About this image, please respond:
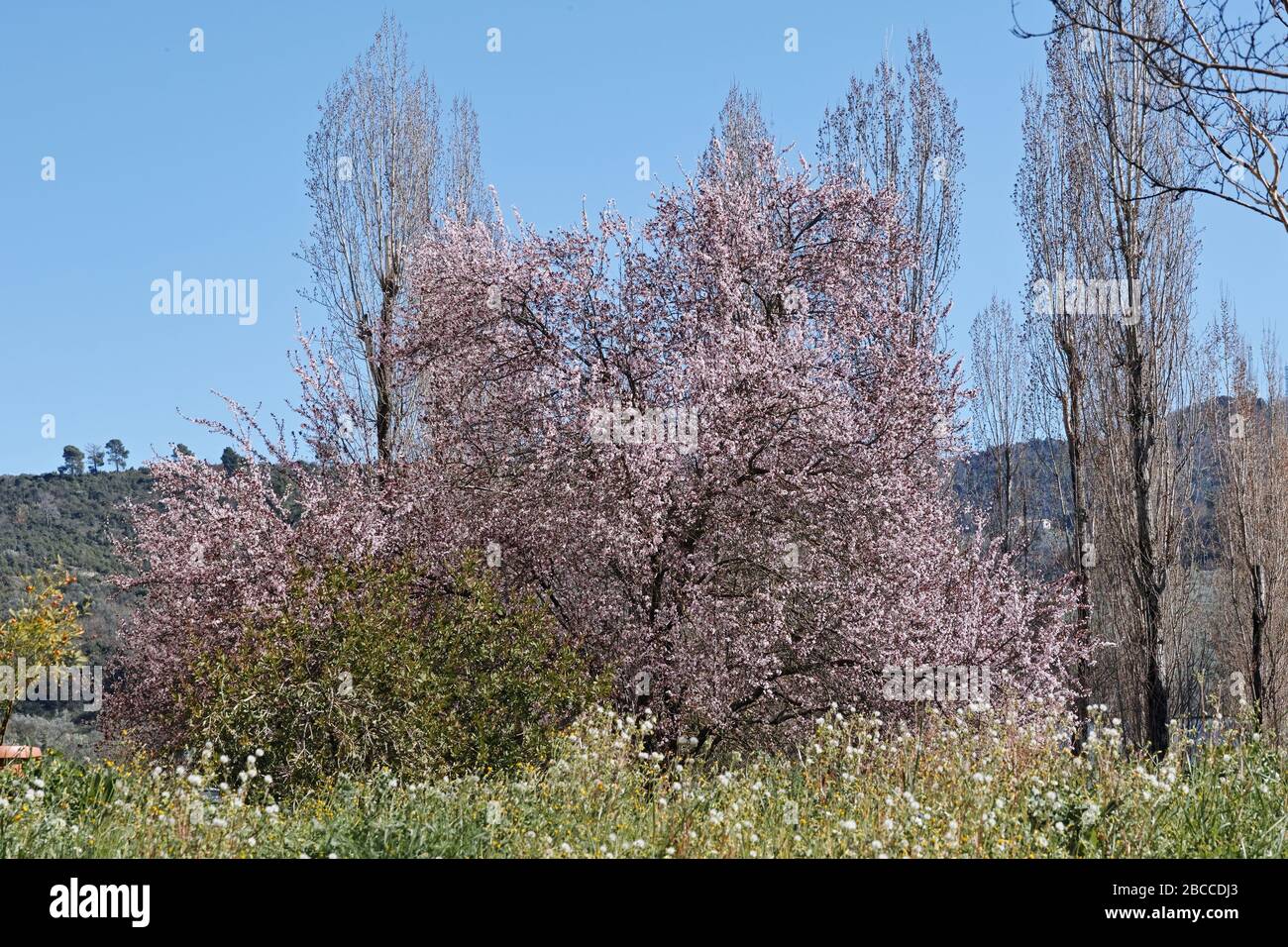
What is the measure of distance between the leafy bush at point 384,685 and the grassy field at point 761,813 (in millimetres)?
1148

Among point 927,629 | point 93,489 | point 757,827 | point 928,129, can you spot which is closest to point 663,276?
point 927,629

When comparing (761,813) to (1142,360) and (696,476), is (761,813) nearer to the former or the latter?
(696,476)

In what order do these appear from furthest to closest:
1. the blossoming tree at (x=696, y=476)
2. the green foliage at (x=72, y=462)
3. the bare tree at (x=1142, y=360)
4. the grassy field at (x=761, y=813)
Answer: the green foliage at (x=72, y=462) → the bare tree at (x=1142, y=360) → the blossoming tree at (x=696, y=476) → the grassy field at (x=761, y=813)

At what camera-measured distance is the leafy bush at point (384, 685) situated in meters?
7.97

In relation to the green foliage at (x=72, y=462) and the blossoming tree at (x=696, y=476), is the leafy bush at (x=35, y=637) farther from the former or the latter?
the green foliage at (x=72, y=462)

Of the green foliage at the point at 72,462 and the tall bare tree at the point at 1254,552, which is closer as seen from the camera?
the tall bare tree at the point at 1254,552

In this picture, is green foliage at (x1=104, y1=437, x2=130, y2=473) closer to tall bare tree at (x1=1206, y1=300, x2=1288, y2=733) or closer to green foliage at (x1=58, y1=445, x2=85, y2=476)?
green foliage at (x1=58, y1=445, x2=85, y2=476)

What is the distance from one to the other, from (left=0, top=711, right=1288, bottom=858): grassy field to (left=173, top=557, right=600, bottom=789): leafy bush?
1.15 metres

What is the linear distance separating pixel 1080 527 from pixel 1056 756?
41.2 feet

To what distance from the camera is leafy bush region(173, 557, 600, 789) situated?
797cm

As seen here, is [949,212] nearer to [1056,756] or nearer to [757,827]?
[1056,756]

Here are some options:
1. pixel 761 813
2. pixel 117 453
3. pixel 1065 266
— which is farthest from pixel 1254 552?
pixel 117 453

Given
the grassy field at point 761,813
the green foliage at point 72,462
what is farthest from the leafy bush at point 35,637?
the green foliage at point 72,462

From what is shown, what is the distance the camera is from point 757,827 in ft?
18.0
